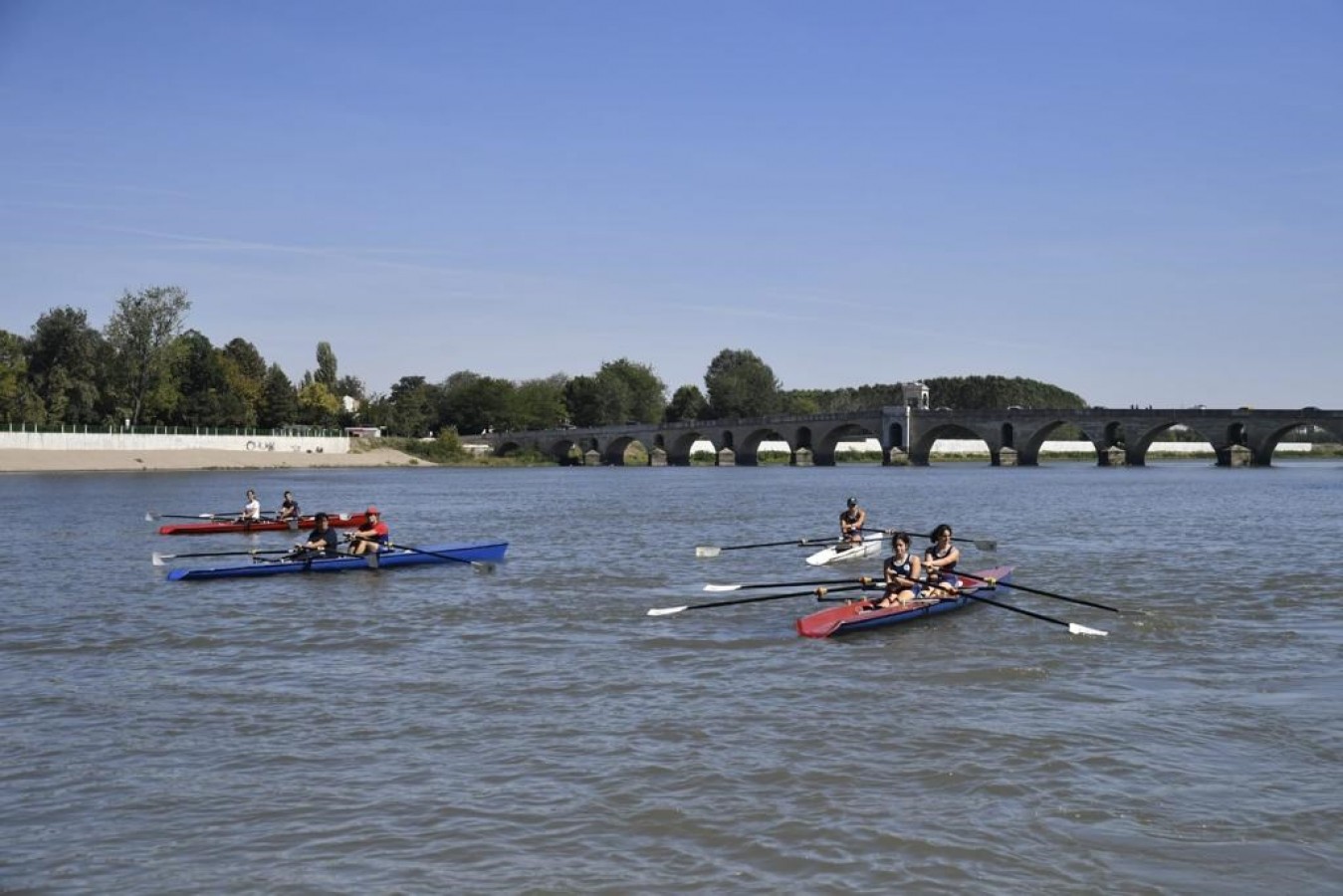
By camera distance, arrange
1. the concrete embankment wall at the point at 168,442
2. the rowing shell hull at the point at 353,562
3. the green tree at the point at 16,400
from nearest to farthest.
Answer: the rowing shell hull at the point at 353,562 → the concrete embankment wall at the point at 168,442 → the green tree at the point at 16,400

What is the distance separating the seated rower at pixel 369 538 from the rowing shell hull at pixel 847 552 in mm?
9557

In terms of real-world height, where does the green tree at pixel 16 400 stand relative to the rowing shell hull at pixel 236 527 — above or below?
above

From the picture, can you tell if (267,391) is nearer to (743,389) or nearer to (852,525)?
(743,389)

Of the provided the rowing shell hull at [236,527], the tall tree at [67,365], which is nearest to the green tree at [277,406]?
the tall tree at [67,365]

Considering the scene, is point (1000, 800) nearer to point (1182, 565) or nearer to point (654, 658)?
point (654, 658)

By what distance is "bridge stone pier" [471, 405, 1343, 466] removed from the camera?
333ft

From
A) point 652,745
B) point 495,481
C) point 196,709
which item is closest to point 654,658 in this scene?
point 652,745

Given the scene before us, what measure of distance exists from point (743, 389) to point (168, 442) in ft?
292

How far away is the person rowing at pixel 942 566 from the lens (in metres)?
19.6

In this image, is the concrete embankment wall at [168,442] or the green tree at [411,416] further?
the green tree at [411,416]

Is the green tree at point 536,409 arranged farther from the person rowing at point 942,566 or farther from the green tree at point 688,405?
the person rowing at point 942,566

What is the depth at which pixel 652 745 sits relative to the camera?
1174 cm

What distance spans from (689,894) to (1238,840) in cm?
424

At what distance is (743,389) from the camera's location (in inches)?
6831
